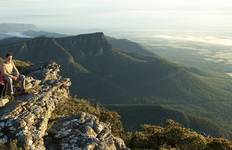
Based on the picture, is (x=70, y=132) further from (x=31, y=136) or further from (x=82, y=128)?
(x=31, y=136)

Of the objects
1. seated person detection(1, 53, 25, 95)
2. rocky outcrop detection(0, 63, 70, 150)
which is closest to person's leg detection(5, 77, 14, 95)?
seated person detection(1, 53, 25, 95)

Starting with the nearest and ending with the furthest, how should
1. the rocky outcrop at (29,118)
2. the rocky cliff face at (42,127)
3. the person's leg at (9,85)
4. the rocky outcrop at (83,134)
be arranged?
the rocky outcrop at (29,118), the rocky cliff face at (42,127), the rocky outcrop at (83,134), the person's leg at (9,85)

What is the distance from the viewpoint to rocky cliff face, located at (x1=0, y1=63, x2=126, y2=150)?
92.8 ft

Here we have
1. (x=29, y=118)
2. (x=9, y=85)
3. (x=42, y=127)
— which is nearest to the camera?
(x=29, y=118)

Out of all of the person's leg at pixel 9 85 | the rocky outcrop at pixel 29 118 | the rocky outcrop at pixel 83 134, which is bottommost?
the rocky outcrop at pixel 83 134

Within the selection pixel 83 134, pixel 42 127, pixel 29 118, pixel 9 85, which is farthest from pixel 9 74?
pixel 83 134

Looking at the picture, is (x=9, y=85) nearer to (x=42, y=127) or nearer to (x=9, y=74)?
(x=9, y=74)

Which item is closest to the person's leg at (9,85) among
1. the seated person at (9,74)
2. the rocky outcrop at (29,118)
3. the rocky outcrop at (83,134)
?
the seated person at (9,74)

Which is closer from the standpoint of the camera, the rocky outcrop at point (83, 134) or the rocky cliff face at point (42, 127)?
the rocky cliff face at point (42, 127)

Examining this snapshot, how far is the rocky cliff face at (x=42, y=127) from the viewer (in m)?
28.3

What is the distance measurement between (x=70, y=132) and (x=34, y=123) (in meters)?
2.57

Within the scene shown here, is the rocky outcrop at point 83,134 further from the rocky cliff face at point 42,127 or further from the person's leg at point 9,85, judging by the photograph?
the person's leg at point 9,85

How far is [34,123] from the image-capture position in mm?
30641

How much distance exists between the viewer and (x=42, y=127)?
3061cm
